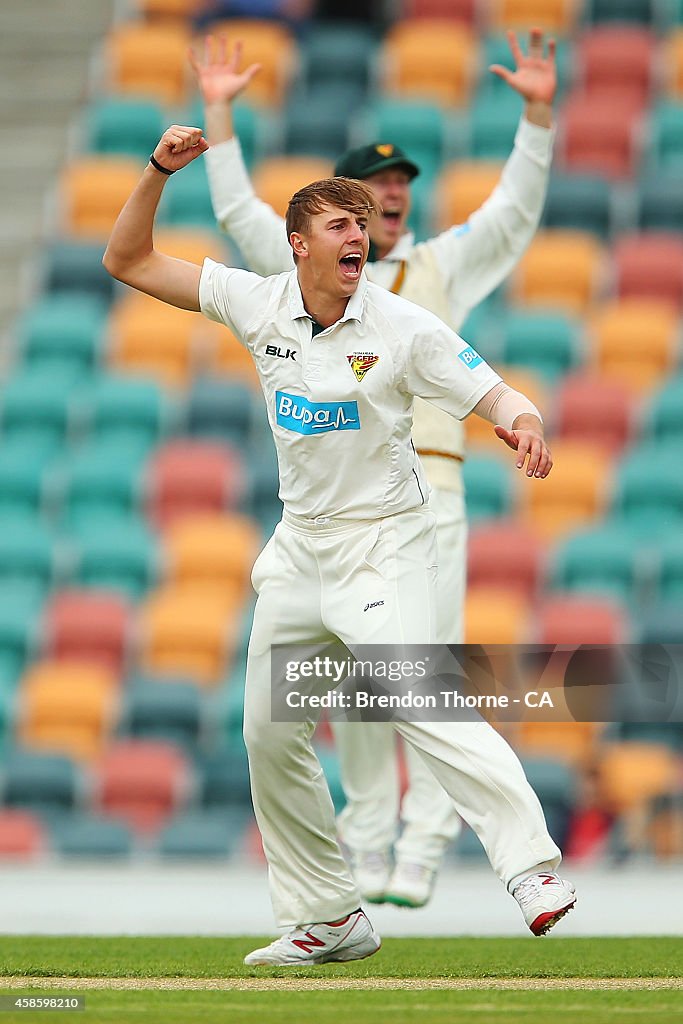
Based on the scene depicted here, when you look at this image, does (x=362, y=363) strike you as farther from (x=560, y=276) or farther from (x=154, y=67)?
(x=154, y=67)

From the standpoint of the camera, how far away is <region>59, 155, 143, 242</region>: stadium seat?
1338cm

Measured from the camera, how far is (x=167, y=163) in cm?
493

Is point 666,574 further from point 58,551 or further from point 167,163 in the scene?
point 167,163

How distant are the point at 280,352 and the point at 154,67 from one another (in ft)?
33.5

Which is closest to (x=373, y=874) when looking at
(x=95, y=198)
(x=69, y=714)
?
(x=69, y=714)

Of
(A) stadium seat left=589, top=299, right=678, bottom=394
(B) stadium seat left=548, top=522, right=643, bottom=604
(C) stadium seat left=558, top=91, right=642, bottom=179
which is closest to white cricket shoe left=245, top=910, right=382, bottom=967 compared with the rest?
(B) stadium seat left=548, top=522, right=643, bottom=604

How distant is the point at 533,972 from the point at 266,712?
92 cm

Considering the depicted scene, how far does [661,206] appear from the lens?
497 inches

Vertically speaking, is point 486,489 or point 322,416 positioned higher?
point 322,416

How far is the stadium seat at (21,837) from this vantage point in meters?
9.27

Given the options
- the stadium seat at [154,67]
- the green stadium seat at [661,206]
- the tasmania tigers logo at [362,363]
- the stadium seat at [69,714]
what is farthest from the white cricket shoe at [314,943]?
the stadium seat at [154,67]

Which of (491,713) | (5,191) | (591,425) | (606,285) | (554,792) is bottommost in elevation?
(554,792)

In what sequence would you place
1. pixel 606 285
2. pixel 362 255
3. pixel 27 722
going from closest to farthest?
1. pixel 362 255
2. pixel 27 722
3. pixel 606 285

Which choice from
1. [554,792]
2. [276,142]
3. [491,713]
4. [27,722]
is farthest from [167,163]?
[276,142]
